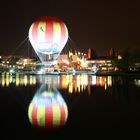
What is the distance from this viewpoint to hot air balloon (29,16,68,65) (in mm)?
44219

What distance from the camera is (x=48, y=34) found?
44125mm

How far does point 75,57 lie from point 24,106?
10475 centimetres

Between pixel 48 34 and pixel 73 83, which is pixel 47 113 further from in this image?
pixel 48 34

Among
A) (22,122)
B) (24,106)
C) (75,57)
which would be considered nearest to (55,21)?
(24,106)

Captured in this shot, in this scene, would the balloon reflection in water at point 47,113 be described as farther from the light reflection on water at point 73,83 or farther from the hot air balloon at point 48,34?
the hot air balloon at point 48,34

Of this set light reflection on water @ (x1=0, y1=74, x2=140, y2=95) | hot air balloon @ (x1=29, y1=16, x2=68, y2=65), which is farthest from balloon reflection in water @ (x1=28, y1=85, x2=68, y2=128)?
hot air balloon @ (x1=29, y1=16, x2=68, y2=65)

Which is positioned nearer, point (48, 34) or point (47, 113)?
point (47, 113)

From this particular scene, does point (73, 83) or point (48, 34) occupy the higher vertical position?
point (48, 34)

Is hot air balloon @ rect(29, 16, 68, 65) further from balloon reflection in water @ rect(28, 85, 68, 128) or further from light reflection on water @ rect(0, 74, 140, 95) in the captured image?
balloon reflection in water @ rect(28, 85, 68, 128)

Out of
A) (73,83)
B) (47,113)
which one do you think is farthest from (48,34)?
(47,113)

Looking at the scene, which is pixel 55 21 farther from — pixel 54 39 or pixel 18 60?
pixel 18 60

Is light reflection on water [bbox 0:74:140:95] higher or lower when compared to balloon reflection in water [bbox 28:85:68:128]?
higher

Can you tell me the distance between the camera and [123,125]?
9477 millimetres

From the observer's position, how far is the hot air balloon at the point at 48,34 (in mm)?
44219
